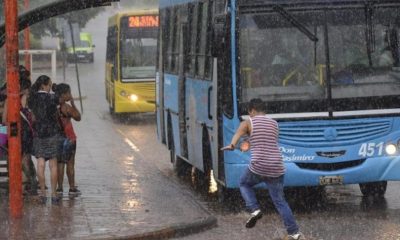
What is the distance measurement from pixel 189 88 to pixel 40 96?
267 centimetres

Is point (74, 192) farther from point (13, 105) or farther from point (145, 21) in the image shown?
point (145, 21)

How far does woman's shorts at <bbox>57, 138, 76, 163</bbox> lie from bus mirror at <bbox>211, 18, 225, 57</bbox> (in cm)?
234

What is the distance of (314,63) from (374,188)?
249cm

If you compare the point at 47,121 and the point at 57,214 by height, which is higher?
the point at 47,121

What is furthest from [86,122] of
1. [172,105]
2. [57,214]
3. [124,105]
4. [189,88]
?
[57,214]

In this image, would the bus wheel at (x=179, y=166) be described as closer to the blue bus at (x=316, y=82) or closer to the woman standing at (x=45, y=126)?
the woman standing at (x=45, y=126)

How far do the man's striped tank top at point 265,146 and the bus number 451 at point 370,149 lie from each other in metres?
2.24

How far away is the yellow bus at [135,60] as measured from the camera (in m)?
29.5

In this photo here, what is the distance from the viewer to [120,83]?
29766 mm

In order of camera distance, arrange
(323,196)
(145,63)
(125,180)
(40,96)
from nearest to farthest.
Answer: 1. (40,96)
2. (323,196)
3. (125,180)
4. (145,63)

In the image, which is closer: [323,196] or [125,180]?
[323,196]

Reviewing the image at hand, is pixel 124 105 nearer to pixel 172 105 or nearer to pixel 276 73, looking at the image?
pixel 172 105

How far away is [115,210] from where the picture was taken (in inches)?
487

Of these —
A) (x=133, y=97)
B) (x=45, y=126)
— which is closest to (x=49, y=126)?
(x=45, y=126)
